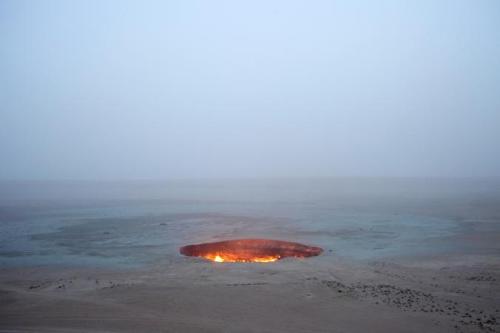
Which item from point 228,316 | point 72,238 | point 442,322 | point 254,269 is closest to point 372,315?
point 442,322

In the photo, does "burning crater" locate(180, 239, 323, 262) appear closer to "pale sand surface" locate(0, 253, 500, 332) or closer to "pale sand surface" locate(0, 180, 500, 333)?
"pale sand surface" locate(0, 180, 500, 333)

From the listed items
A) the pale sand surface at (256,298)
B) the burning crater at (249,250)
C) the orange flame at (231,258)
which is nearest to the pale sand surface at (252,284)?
the pale sand surface at (256,298)

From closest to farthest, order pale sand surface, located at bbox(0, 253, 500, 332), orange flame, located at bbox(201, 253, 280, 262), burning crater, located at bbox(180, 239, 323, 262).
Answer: pale sand surface, located at bbox(0, 253, 500, 332) → orange flame, located at bbox(201, 253, 280, 262) → burning crater, located at bbox(180, 239, 323, 262)

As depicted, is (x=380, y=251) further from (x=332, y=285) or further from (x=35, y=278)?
(x=35, y=278)

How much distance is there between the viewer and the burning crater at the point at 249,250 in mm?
A: 24625

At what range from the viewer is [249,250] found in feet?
87.2

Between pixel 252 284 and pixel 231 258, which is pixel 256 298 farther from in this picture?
pixel 231 258

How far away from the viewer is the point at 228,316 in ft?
42.3

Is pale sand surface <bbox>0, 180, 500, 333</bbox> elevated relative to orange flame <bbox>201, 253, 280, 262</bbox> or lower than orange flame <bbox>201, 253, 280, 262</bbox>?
elevated

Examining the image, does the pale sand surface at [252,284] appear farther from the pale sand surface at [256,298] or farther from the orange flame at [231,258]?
the orange flame at [231,258]

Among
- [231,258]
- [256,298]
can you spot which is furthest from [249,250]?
[256,298]

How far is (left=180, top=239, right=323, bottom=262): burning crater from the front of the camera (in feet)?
80.8

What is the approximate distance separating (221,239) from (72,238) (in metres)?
12.1

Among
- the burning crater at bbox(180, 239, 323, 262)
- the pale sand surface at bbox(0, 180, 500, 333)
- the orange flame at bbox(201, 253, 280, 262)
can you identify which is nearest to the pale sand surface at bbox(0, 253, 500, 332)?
the pale sand surface at bbox(0, 180, 500, 333)
